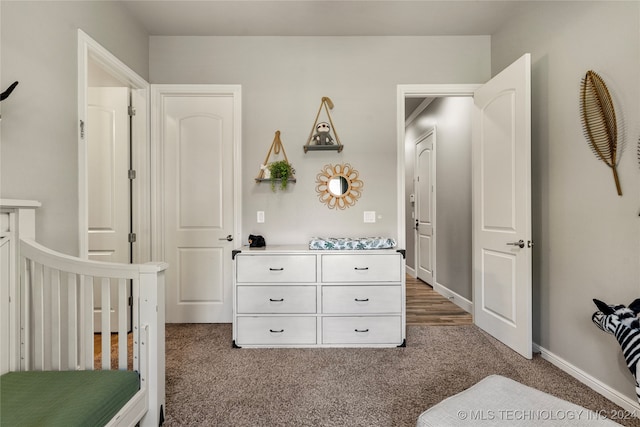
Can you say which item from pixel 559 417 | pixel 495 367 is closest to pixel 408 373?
pixel 495 367

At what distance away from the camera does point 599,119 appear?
174 cm

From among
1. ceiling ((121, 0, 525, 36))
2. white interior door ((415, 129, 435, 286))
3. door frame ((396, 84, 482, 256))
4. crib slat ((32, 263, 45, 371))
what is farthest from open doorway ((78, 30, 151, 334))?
white interior door ((415, 129, 435, 286))

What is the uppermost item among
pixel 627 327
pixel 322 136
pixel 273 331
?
pixel 322 136

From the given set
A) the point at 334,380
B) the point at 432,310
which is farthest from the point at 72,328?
the point at 432,310

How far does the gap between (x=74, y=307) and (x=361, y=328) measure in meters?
1.85

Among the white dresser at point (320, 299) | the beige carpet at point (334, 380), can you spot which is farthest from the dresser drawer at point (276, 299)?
the beige carpet at point (334, 380)

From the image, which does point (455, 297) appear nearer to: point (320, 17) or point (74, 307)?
point (320, 17)

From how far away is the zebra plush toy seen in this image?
55.1 inches

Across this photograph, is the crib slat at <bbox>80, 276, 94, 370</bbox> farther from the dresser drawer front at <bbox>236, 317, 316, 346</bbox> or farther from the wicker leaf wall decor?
the wicker leaf wall decor

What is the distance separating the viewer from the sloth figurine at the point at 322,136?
273 centimetres

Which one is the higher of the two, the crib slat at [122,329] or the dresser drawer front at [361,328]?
the crib slat at [122,329]

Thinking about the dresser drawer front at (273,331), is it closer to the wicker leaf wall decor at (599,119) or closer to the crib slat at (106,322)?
the crib slat at (106,322)

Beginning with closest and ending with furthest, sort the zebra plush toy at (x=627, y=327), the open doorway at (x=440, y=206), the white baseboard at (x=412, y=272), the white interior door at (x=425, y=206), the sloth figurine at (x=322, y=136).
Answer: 1. the zebra plush toy at (x=627, y=327)
2. the sloth figurine at (x=322, y=136)
3. the open doorway at (x=440, y=206)
4. the white interior door at (x=425, y=206)
5. the white baseboard at (x=412, y=272)

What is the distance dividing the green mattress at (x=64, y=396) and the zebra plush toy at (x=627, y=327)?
227 cm
